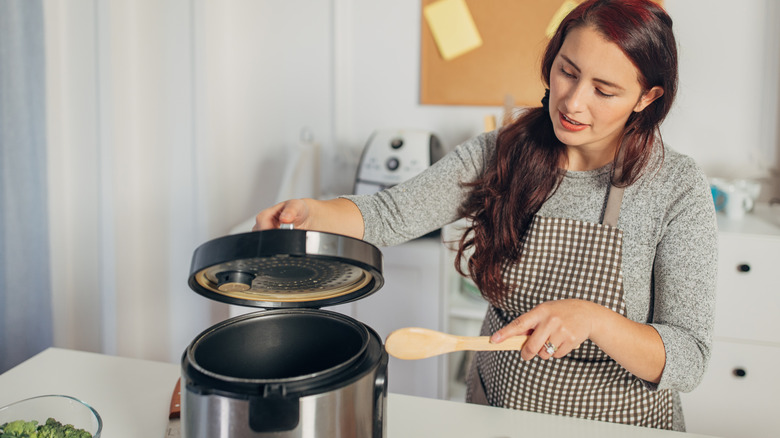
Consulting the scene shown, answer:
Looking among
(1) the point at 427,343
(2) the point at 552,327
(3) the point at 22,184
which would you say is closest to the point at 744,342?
(2) the point at 552,327

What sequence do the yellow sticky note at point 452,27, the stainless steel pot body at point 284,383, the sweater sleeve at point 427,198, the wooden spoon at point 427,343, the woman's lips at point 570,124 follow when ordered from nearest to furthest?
the stainless steel pot body at point 284,383 < the wooden spoon at point 427,343 < the woman's lips at point 570,124 < the sweater sleeve at point 427,198 < the yellow sticky note at point 452,27

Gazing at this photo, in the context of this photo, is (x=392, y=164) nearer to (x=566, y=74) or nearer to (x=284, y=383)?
(x=566, y=74)

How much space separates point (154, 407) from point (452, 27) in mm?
1663

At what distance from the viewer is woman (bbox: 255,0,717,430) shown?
97 centimetres

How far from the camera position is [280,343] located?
88 centimetres

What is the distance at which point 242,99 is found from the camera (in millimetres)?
2475

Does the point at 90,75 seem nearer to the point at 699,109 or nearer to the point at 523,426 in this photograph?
the point at 523,426

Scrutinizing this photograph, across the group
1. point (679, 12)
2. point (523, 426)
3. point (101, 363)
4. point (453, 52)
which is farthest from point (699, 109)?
point (101, 363)

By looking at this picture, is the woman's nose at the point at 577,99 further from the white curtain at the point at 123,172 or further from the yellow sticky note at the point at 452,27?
the white curtain at the point at 123,172

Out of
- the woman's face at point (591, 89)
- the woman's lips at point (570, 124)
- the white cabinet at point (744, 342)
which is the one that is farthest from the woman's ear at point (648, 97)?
the white cabinet at point (744, 342)

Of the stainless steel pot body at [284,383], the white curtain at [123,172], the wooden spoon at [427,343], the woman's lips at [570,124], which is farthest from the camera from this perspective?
the white curtain at [123,172]

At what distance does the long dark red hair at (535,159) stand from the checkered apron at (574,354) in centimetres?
4

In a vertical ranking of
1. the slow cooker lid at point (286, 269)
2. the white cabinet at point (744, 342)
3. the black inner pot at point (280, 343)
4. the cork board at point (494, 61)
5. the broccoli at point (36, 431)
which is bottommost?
the white cabinet at point (744, 342)

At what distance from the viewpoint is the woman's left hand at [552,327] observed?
2.74ft
